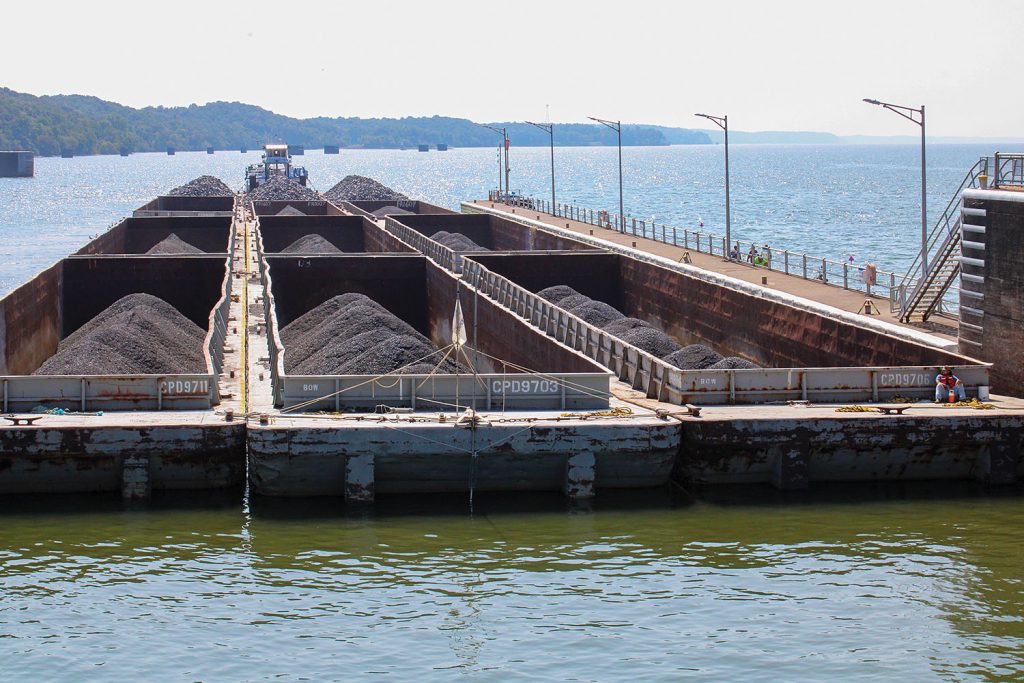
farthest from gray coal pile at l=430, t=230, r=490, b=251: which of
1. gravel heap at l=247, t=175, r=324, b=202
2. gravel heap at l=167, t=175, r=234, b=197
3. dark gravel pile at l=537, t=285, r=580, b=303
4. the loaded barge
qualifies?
gravel heap at l=167, t=175, r=234, b=197

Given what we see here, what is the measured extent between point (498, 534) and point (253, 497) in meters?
4.64

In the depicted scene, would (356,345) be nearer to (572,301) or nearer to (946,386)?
(572,301)

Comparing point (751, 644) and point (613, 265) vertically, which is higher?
point (613, 265)

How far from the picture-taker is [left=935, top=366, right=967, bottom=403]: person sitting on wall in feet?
86.7

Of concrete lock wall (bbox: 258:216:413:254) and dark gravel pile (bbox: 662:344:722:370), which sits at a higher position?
concrete lock wall (bbox: 258:216:413:254)

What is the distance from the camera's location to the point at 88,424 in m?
24.3

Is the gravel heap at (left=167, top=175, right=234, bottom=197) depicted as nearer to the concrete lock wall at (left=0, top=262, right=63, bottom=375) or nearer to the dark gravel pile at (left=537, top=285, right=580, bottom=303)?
the concrete lock wall at (left=0, top=262, right=63, bottom=375)

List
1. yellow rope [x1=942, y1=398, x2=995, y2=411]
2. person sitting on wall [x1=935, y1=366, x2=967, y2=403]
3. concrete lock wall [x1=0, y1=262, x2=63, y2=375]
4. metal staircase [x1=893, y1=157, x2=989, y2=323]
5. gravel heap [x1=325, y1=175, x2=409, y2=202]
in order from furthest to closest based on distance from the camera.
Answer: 1. gravel heap [x1=325, y1=175, x2=409, y2=202]
2. concrete lock wall [x1=0, y1=262, x2=63, y2=375]
3. metal staircase [x1=893, y1=157, x2=989, y2=323]
4. person sitting on wall [x1=935, y1=366, x2=967, y2=403]
5. yellow rope [x1=942, y1=398, x2=995, y2=411]

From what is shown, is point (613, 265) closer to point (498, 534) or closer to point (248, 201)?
point (498, 534)

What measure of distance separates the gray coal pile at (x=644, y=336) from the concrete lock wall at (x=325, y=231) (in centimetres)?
2347

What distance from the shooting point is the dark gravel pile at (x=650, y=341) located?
3319 centimetres

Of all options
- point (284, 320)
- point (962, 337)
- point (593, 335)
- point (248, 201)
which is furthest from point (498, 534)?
point (248, 201)

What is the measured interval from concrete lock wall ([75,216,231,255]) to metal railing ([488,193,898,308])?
1921 cm

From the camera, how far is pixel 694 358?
30.3 meters
